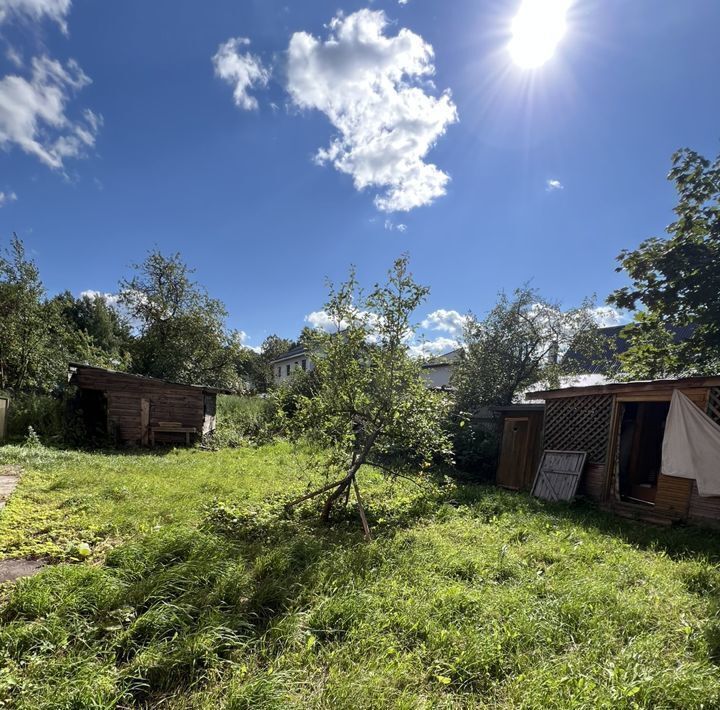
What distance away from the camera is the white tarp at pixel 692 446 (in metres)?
6.05

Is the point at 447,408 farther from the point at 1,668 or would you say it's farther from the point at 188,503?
the point at 1,668

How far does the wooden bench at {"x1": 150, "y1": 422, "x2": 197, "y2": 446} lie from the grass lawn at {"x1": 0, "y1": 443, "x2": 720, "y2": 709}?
7.11 metres

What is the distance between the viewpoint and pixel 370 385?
5371 millimetres

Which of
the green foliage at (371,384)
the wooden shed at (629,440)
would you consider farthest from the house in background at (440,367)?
the wooden shed at (629,440)

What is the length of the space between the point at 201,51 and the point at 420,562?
8.98 m

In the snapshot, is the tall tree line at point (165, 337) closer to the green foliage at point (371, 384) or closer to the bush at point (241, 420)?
the bush at point (241, 420)

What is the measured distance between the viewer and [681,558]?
14.9 feet

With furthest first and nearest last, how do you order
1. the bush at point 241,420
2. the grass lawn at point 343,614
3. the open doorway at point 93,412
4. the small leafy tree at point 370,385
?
the bush at point 241,420
the open doorway at point 93,412
the small leafy tree at point 370,385
the grass lawn at point 343,614

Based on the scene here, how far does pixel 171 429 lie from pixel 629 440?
13.4 metres

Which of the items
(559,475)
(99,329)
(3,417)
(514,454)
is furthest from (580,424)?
(99,329)

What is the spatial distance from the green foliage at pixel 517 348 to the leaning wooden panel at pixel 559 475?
4.57 m

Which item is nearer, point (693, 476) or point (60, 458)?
point (693, 476)

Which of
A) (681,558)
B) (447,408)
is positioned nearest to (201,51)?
(447,408)

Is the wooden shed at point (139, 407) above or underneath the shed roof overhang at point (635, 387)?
underneath
